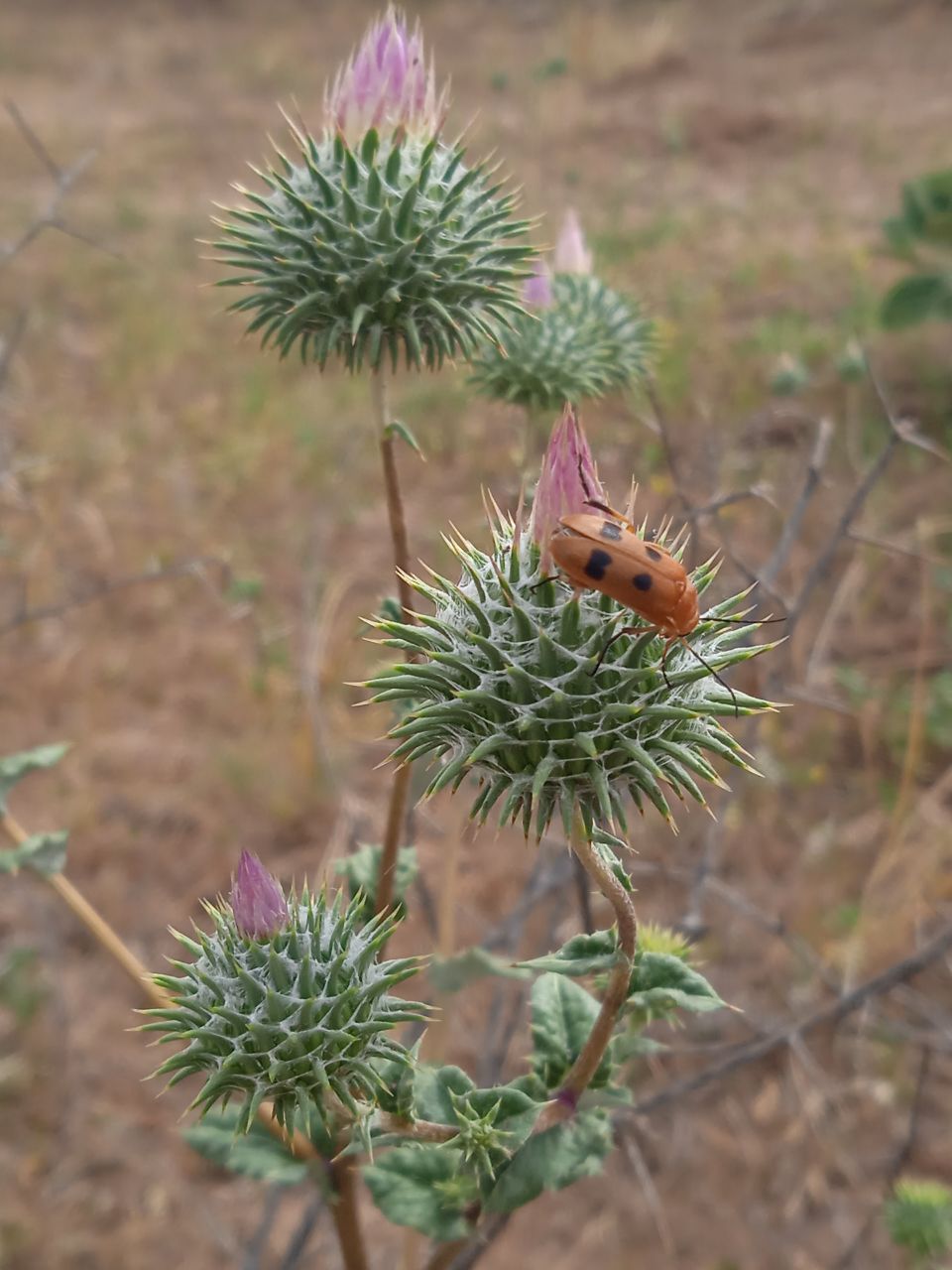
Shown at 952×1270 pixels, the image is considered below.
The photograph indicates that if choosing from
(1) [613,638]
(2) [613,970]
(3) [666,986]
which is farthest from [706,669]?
(3) [666,986]

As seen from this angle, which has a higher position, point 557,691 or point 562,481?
point 562,481

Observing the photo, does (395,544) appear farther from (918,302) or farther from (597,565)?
(918,302)

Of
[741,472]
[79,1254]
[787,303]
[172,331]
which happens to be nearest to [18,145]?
[172,331]

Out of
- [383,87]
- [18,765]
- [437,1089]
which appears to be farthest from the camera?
[18,765]

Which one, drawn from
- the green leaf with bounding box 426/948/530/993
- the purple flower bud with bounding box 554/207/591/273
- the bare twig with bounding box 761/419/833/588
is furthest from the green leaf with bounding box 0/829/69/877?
the purple flower bud with bounding box 554/207/591/273

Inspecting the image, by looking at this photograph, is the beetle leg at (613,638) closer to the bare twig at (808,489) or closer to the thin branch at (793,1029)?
the bare twig at (808,489)

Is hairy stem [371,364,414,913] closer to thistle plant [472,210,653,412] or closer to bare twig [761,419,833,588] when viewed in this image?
thistle plant [472,210,653,412]
